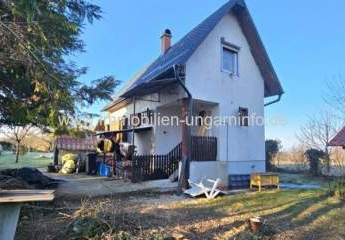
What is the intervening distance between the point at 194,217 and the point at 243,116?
8820 millimetres

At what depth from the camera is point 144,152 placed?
18641 millimetres

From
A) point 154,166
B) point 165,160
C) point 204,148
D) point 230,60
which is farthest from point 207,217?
point 230,60

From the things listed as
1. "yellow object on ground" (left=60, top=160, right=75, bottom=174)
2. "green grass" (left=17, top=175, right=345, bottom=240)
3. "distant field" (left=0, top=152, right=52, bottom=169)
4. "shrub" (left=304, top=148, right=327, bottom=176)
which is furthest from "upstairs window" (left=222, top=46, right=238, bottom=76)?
"distant field" (left=0, top=152, right=52, bottom=169)

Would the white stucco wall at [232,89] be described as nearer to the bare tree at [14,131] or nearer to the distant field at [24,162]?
the bare tree at [14,131]

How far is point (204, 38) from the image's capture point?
46.1 feet

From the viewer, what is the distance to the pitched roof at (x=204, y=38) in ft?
45.2

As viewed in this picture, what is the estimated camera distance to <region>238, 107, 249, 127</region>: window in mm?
16055

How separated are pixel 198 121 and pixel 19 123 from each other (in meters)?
8.57

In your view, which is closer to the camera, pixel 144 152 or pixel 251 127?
pixel 251 127

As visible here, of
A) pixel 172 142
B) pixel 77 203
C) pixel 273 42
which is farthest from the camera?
pixel 273 42

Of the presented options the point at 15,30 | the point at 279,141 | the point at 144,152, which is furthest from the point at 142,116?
the point at 279,141

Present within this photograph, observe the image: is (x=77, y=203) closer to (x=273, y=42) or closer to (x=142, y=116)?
(x=142, y=116)

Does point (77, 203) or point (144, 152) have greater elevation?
point (144, 152)

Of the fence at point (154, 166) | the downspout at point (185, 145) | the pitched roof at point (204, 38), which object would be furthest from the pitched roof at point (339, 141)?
the fence at point (154, 166)
